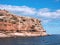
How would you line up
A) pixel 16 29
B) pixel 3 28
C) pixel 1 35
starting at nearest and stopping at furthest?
pixel 1 35, pixel 3 28, pixel 16 29

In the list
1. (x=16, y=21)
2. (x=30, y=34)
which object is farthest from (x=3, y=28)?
(x=30, y=34)

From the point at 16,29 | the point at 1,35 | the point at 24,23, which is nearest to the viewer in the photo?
the point at 1,35

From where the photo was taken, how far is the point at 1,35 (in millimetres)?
157375

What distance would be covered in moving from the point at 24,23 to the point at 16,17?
32.5ft

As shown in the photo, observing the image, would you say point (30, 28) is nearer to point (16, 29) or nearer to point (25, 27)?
point (25, 27)

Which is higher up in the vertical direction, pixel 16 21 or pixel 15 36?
pixel 16 21

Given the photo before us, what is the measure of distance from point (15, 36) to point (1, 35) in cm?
1946

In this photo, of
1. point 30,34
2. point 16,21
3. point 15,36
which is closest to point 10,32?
point 15,36

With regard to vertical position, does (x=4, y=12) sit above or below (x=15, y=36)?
above

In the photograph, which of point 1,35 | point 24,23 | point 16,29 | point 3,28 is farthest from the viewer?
point 24,23

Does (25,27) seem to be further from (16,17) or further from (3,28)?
(3,28)

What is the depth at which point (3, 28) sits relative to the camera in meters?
169

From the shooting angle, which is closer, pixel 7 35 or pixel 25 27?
pixel 7 35

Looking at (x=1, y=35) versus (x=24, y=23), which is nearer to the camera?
(x=1, y=35)
